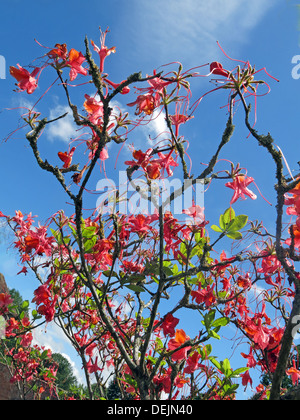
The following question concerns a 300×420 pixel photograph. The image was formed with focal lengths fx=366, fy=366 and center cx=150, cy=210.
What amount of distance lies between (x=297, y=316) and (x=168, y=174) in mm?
1130

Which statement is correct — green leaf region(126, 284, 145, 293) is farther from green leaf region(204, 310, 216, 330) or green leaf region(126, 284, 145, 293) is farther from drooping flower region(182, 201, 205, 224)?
drooping flower region(182, 201, 205, 224)

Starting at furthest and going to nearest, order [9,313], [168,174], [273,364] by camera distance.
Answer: [9,313], [273,364], [168,174]

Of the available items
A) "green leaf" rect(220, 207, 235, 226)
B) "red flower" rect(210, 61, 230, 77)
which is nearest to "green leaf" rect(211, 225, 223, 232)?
"green leaf" rect(220, 207, 235, 226)

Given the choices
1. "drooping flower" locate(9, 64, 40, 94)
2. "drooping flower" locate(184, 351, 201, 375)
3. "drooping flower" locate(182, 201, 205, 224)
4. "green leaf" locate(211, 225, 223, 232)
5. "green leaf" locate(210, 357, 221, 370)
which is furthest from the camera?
"green leaf" locate(210, 357, 221, 370)

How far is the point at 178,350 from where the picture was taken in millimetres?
2459

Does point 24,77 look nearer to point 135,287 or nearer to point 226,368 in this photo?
point 135,287

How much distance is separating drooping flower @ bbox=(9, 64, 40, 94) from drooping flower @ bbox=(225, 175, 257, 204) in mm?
1312

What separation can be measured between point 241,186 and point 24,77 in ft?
4.75

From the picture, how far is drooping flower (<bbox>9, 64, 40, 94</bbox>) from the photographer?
84.9 inches

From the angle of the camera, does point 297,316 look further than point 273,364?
No
